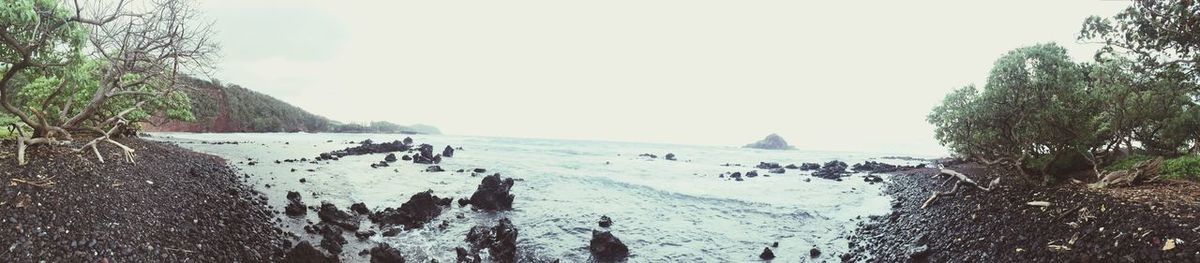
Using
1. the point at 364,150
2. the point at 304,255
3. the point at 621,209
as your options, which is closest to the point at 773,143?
the point at 364,150

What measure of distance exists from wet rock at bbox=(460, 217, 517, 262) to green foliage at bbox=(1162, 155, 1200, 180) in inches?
684

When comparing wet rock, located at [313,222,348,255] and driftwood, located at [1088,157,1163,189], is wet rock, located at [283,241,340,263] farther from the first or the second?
driftwood, located at [1088,157,1163,189]

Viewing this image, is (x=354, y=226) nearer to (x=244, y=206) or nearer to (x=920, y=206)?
(x=244, y=206)

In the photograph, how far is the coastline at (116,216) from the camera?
25.6 feet

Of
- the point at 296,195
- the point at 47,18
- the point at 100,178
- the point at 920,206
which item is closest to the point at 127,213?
the point at 100,178

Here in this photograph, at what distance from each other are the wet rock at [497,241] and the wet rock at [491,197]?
4.20m

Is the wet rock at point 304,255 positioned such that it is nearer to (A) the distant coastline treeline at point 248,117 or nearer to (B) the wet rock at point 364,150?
(B) the wet rock at point 364,150

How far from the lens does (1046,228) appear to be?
1086 centimetres

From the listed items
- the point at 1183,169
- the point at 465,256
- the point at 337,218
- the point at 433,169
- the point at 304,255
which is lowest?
the point at 465,256

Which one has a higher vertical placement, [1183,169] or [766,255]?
[1183,169]

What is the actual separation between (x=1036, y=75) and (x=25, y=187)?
30.5m

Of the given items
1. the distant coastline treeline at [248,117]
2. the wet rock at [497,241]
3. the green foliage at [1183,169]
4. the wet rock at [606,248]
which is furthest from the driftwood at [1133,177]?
the distant coastline treeline at [248,117]

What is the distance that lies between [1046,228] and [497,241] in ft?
42.0

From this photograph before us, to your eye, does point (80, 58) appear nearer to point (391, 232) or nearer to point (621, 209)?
point (391, 232)
